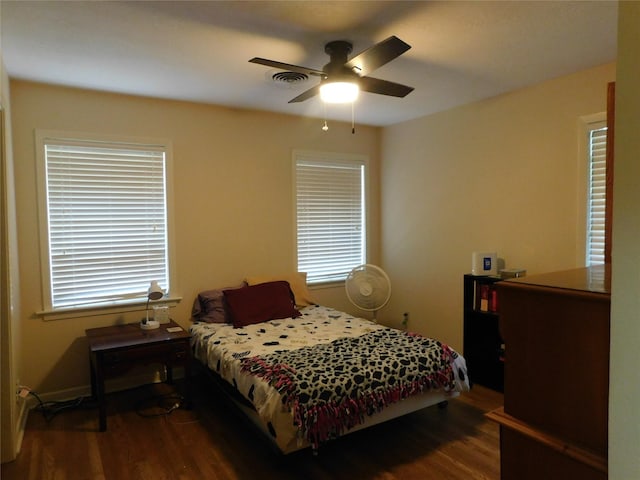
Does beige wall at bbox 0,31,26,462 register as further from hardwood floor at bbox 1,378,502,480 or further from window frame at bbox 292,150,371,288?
window frame at bbox 292,150,371,288

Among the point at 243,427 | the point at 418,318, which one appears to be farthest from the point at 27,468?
the point at 418,318

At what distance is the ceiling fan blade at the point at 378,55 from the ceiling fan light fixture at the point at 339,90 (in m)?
0.09

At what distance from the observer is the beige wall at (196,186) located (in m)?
3.10

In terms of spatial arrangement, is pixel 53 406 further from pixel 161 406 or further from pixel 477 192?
pixel 477 192

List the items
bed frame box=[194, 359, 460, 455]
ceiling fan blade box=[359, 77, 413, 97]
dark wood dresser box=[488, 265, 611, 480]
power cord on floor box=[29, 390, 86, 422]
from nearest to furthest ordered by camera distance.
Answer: dark wood dresser box=[488, 265, 611, 480], bed frame box=[194, 359, 460, 455], ceiling fan blade box=[359, 77, 413, 97], power cord on floor box=[29, 390, 86, 422]

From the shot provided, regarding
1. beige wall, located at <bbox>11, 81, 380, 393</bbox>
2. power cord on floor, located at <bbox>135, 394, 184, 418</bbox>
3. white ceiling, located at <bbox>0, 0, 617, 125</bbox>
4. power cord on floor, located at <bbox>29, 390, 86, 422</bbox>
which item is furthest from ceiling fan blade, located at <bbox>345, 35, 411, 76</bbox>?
power cord on floor, located at <bbox>29, 390, 86, 422</bbox>

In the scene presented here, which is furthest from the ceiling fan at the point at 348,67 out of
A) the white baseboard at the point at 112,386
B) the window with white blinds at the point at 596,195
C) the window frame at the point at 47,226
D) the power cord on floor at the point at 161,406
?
the white baseboard at the point at 112,386

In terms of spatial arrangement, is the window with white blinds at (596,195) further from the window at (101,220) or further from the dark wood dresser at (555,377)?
the window at (101,220)

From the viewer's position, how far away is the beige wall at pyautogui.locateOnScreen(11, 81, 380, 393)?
3100mm

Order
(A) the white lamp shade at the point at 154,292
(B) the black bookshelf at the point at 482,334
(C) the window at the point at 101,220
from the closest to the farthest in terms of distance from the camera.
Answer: (C) the window at the point at 101,220 → (A) the white lamp shade at the point at 154,292 → (B) the black bookshelf at the point at 482,334

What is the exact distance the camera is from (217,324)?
346 centimetres

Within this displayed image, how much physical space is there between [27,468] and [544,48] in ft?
12.9

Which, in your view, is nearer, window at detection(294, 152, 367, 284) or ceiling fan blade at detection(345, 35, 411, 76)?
ceiling fan blade at detection(345, 35, 411, 76)

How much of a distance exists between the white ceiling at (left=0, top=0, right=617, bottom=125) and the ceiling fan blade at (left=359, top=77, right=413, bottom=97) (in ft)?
0.70
